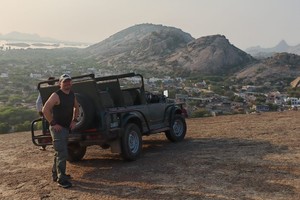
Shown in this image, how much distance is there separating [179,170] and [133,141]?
1.57m

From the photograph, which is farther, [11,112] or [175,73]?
[175,73]

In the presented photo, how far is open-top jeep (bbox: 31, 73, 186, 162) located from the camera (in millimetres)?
8039

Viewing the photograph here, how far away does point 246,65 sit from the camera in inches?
4530

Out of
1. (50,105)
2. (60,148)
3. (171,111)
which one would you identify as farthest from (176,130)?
(50,105)

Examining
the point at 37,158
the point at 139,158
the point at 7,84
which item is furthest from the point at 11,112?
the point at 7,84

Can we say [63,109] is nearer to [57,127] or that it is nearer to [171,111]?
[57,127]

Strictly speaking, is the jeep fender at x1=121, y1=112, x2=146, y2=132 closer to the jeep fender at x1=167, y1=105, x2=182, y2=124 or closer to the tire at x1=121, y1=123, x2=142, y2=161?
the tire at x1=121, y1=123, x2=142, y2=161

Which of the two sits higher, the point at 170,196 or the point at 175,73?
the point at 175,73

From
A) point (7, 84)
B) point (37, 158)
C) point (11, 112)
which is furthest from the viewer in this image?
point (7, 84)

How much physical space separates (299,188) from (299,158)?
7.20 feet

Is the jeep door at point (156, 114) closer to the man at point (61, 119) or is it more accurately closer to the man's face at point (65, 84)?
the man at point (61, 119)

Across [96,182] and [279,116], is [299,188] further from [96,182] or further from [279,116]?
[279,116]

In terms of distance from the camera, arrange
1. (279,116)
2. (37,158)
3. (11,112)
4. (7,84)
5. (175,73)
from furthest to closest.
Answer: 1. (175,73)
2. (7,84)
3. (11,112)
4. (279,116)
5. (37,158)

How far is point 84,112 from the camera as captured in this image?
26.0 ft
